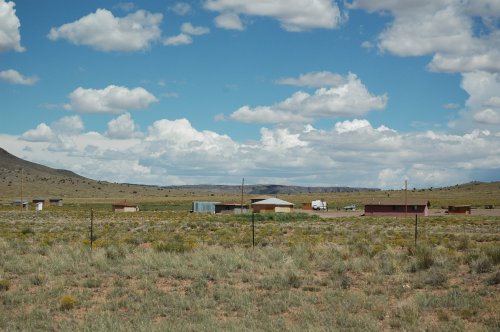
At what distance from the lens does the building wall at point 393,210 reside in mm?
86562

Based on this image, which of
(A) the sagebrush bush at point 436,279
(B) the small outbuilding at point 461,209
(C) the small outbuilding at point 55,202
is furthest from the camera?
(C) the small outbuilding at point 55,202

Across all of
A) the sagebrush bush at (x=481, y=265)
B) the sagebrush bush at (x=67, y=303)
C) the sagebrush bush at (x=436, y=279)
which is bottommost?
the sagebrush bush at (x=67, y=303)

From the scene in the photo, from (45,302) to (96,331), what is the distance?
3747 mm

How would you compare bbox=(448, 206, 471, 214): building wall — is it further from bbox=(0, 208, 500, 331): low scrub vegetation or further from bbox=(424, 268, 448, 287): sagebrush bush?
bbox=(424, 268, 448, 287): sagebrush bush

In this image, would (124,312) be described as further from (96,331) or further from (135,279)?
(135,279)

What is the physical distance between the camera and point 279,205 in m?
92.8

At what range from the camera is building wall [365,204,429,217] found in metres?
86.6

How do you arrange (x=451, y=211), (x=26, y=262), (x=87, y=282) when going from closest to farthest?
(x=87, y=282) < (x=26, y=262) < (x=451, y=211)

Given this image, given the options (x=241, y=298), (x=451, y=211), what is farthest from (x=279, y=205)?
(x=241, y=298)

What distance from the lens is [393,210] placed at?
87.5m

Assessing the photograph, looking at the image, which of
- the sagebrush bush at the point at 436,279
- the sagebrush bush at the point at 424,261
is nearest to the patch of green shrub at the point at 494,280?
the sagebrush bush at the point at 436,279

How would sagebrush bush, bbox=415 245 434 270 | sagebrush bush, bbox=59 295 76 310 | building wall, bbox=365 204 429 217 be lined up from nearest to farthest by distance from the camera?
sagebrush bush, bbox=59 295 76 310 < sagebrush bush, bbox=415 245 434 270 < building wall, bbox=365 204 429 217

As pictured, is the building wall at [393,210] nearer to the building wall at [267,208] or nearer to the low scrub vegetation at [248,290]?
the building wall at [267,208]

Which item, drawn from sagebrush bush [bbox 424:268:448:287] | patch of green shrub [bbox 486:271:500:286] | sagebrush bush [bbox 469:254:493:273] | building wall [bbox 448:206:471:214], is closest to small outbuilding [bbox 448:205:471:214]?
building wall [bbox 448:206:471:214]
